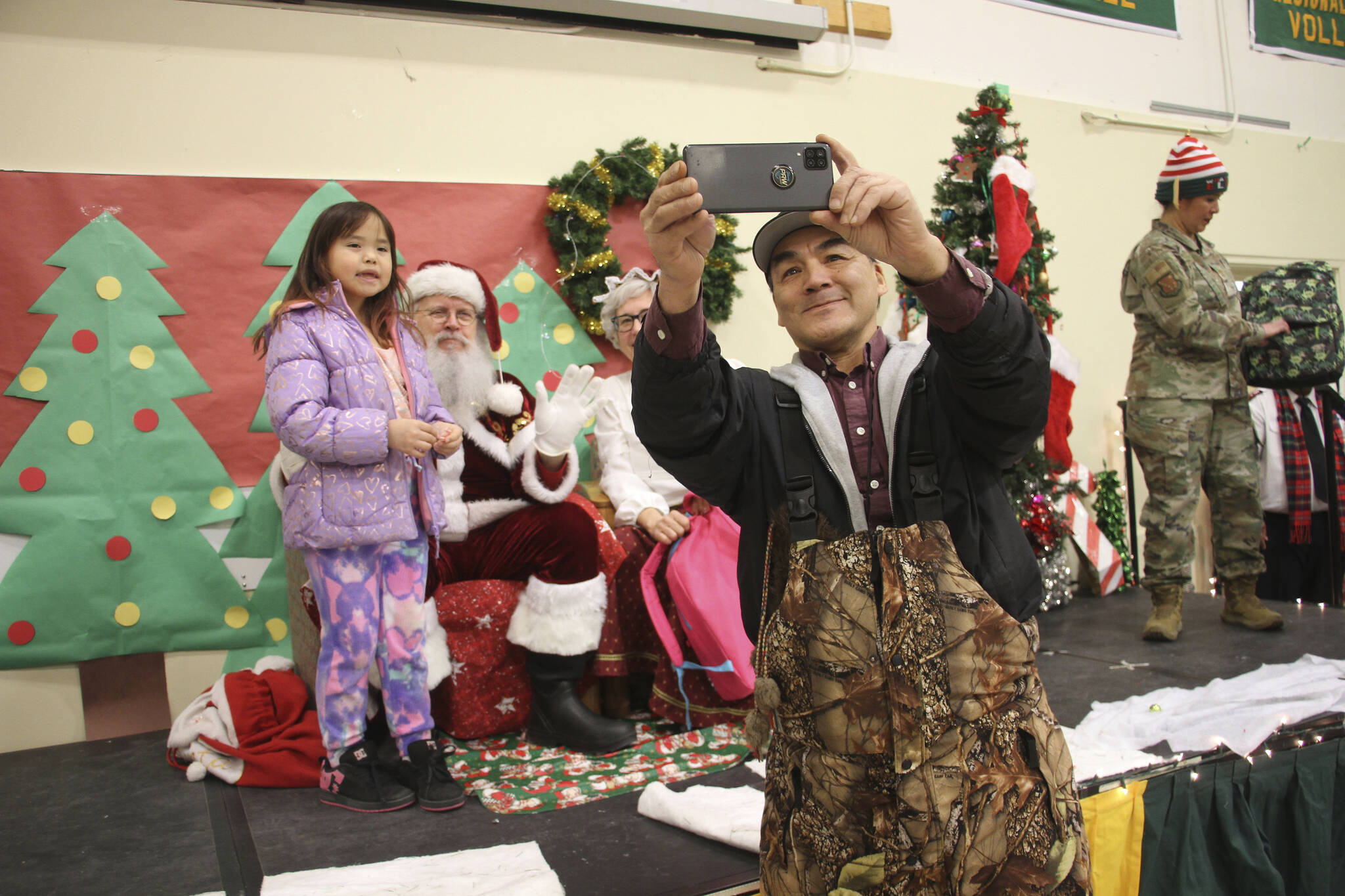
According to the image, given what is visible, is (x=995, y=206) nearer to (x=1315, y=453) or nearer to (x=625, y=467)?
(x=625, y=467)

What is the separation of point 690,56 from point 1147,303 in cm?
236

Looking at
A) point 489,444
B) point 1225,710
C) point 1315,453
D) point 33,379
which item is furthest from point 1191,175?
point 33,379

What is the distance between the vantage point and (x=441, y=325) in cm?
306

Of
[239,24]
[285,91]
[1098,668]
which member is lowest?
[1098,668]

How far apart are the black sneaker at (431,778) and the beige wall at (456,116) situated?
1.29 metres

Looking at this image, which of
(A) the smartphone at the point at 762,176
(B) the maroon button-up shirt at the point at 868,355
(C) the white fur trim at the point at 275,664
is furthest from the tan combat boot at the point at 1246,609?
(C) the white fur trim at the point at 275,664

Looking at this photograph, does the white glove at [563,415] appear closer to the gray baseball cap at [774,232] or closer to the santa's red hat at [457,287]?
the santa's red hat at [457,287]

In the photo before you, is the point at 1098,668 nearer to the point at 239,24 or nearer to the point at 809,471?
the point at 809,471

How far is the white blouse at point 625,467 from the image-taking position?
313cm

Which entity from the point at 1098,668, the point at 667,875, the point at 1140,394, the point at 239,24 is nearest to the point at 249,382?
the point at 239,24

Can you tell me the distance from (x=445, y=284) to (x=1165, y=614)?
10.2ft

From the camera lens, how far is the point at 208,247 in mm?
3293

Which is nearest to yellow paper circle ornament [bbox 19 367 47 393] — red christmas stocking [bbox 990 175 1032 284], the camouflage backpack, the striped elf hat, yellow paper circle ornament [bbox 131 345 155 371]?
yellow paper circle ornament [bbox 131 345 155 371]

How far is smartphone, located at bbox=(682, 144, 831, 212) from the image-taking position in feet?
3.58
